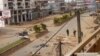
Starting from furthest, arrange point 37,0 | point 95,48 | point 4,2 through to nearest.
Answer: point 37,0
point 4,2
point 95,48

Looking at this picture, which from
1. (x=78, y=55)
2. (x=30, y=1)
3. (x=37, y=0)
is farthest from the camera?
(x=37, y=0)

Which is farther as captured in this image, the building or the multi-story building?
the building


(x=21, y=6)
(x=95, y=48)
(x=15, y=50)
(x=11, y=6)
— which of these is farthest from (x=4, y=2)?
(x=95, y=48)

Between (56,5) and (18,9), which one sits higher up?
(18,9)

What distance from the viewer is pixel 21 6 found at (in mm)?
34688

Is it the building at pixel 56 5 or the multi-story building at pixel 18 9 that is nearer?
the multi-story building at pixel 18 9

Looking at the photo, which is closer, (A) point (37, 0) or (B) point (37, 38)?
(B) point (37, 38)

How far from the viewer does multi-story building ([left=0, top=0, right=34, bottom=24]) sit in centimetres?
3056

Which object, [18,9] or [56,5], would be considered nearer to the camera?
[18,9]

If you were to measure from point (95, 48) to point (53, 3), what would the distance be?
1658 inches

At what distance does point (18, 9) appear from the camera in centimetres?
3331

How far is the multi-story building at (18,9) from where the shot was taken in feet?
100

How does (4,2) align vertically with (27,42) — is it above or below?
above

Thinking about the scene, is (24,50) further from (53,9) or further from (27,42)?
(53,9)
